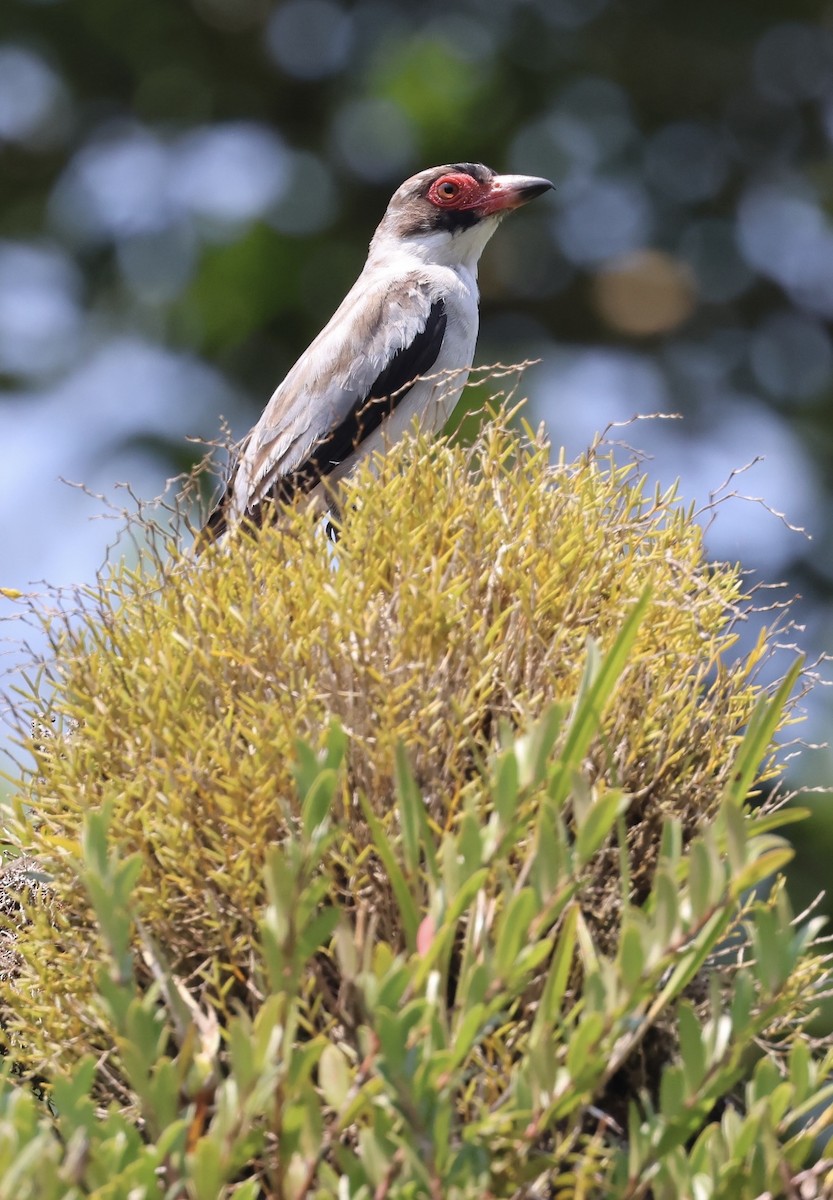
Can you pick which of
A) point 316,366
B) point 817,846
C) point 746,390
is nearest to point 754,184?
point 746,390

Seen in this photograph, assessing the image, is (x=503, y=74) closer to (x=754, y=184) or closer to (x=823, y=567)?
(x=754, y=184)

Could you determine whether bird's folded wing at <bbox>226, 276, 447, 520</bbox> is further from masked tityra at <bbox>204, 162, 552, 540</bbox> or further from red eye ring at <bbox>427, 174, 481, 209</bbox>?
red eye ring at <bbox>427, 174, 481, 209</bbox>

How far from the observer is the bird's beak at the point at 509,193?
4225 mm

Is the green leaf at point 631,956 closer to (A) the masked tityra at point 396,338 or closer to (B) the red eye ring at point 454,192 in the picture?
(A) the masked tityra at point 396,338

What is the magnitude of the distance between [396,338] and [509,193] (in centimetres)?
85

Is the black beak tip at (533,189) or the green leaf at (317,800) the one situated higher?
the black beak tip at (533,189)

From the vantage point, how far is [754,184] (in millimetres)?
7703

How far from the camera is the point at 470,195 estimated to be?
431 centimetres

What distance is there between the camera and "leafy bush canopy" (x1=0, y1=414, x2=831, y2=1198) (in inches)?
49.1

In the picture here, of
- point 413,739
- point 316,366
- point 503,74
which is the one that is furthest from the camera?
point 503,74

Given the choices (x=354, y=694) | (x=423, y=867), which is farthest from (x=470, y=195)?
(x=423, y=867)

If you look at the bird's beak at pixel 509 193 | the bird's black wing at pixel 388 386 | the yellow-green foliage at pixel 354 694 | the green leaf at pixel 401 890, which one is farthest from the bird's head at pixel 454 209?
the green leaf at pixel 401 890

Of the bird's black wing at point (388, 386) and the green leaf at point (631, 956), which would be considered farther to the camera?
the bird's black wing at point (388, 386)

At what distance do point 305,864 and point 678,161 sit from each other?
706 cm
